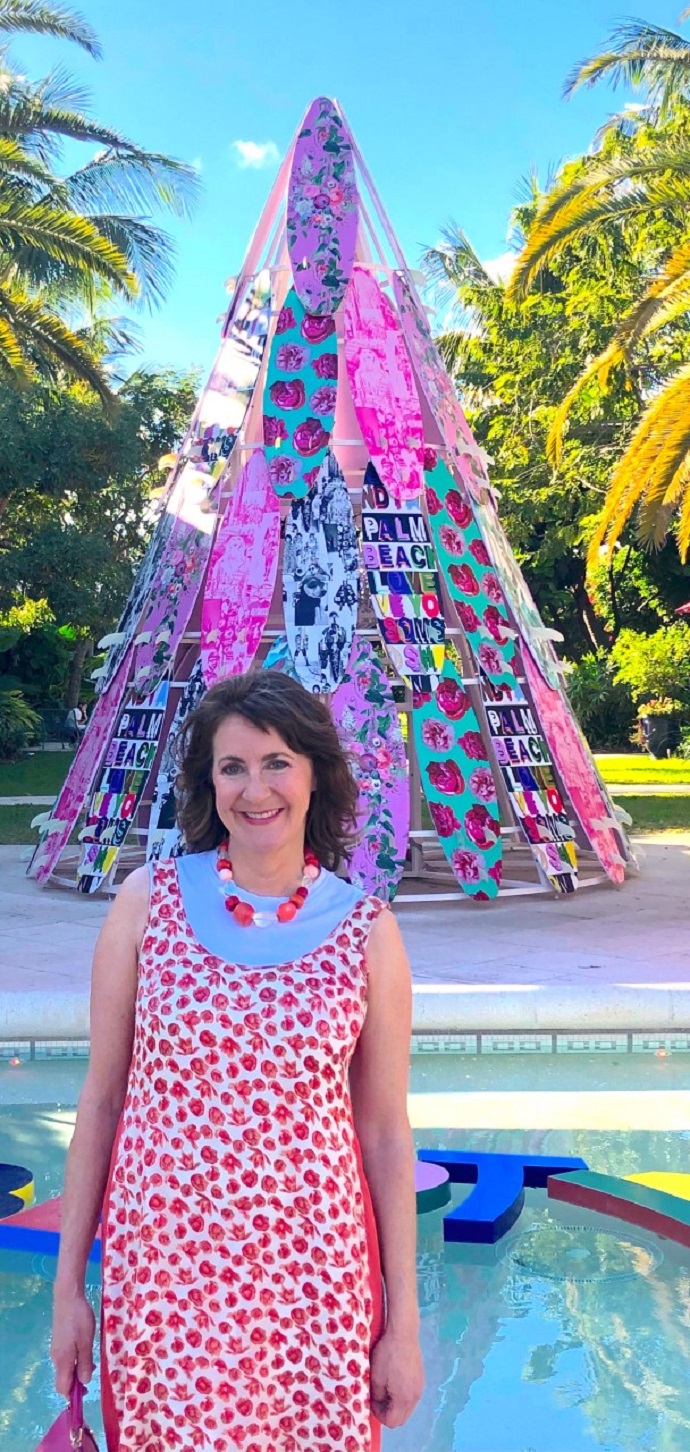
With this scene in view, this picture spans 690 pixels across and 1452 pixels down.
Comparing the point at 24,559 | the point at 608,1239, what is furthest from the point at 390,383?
the point at 24,559

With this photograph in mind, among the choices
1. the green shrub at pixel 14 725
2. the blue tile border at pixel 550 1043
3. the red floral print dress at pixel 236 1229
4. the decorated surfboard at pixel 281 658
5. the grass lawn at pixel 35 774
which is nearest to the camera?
the red floral print dress at pixel 236 1229

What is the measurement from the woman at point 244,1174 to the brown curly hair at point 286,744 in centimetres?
14

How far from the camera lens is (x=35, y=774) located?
83.7ft

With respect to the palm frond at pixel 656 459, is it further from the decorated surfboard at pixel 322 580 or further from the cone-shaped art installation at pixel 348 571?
the decorated surfboard at pixel 322 580

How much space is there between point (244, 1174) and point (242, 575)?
9.08 meters

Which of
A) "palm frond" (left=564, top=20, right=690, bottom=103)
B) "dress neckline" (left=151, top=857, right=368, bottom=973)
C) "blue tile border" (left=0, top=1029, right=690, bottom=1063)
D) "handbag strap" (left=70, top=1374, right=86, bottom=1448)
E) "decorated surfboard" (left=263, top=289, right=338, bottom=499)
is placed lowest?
"handbag strap" (left=70, top=1374, right=86, bottom=1448)

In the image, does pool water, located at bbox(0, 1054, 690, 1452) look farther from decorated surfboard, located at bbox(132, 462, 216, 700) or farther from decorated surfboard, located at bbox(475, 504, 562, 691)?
decorated surfboard, located at bbox(475, 504, 562, 691)

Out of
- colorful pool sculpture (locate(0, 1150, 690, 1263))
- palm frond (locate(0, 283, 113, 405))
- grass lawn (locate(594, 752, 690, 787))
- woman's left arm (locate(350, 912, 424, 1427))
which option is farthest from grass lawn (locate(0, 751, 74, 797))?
woman's left arm (locate(350, 912, 424, 1427))

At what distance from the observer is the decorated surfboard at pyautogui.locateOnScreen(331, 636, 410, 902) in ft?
34.6

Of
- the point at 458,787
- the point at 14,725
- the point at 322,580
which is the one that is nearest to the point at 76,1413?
the point at 322,580

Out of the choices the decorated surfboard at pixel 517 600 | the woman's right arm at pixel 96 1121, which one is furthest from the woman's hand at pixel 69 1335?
the decorated surfboard at pixel 517 600

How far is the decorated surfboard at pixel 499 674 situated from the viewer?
36.5ft

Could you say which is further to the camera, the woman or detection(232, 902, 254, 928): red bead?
detection(232, 902, 254, 928): red bead

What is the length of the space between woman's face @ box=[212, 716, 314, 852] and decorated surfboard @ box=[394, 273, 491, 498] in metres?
9.31
